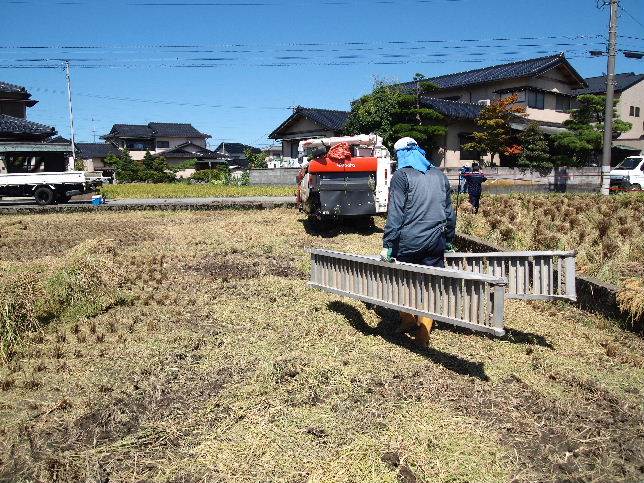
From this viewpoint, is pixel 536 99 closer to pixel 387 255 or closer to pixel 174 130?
pixel 387 255

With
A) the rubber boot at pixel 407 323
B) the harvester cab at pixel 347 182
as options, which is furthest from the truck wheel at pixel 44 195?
the rubber boot at pixel 407 323

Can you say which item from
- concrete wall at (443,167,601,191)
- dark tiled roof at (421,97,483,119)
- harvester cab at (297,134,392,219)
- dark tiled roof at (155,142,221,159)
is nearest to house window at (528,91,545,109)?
dark tiled roof at (421,97,483,119)

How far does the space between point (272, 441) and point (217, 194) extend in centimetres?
1934

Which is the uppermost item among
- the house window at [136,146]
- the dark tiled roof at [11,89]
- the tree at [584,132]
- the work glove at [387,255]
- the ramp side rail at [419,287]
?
the dark tiled roof at [11,89]

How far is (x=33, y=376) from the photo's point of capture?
3.64 metres

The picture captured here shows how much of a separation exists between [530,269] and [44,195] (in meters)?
17.4

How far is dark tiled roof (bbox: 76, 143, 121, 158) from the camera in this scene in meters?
51.8

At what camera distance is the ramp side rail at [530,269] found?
4070 mm

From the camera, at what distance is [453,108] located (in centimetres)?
2614

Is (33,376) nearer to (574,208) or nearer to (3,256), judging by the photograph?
(3,256)

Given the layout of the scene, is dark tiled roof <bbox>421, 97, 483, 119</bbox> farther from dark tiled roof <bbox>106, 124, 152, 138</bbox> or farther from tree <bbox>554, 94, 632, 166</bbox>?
dark tiled roof <bbox>106, 124, 152, 138</bbox>

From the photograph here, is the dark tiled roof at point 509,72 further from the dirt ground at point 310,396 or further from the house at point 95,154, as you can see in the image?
the house at point 95,154

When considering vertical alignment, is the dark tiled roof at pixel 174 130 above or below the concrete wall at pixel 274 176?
above

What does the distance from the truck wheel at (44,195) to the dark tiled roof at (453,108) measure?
17.1m
